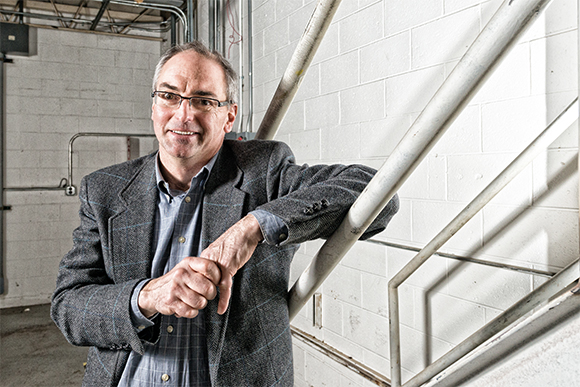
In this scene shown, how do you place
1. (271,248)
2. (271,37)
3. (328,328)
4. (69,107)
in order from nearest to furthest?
(271,248) → (328,328) → (271,37) → (69,107)

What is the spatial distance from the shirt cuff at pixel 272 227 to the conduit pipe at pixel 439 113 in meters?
0.11

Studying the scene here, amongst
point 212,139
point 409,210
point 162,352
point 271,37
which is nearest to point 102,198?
point 212,139

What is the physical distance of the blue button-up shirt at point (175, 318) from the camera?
3.53 feet

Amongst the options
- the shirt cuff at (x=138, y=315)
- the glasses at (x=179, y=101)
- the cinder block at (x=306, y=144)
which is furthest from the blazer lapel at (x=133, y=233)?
the cinder block at (x=306, y=144)

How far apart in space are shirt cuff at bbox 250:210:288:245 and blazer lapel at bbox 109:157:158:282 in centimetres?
45

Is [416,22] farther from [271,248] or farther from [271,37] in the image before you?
[271,37]

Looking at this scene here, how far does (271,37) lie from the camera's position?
2797mm

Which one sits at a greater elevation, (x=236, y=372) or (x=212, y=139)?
(x=212, y=139)

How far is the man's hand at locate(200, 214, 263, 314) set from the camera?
901 millimetres

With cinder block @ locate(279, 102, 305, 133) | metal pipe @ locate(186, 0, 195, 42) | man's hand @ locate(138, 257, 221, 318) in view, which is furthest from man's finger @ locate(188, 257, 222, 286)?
metal pipe @ locate(186, 0, 195, 42)

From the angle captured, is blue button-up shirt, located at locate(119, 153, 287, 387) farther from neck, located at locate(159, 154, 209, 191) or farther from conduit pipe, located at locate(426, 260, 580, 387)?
conduit pipe, located at locate(426, 260, 580, 387)

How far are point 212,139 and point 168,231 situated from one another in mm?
311

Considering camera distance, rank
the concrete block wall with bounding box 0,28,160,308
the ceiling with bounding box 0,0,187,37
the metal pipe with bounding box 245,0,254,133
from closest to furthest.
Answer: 1. the metal pipe with bounding box 245,0,254,133
2. the ceiling with bounding box 0,0,187,37
3. the concrete block wall with bounding box 0,28,160,308

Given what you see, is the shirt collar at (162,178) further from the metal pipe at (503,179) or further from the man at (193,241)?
the metal pipe at (503,179)
